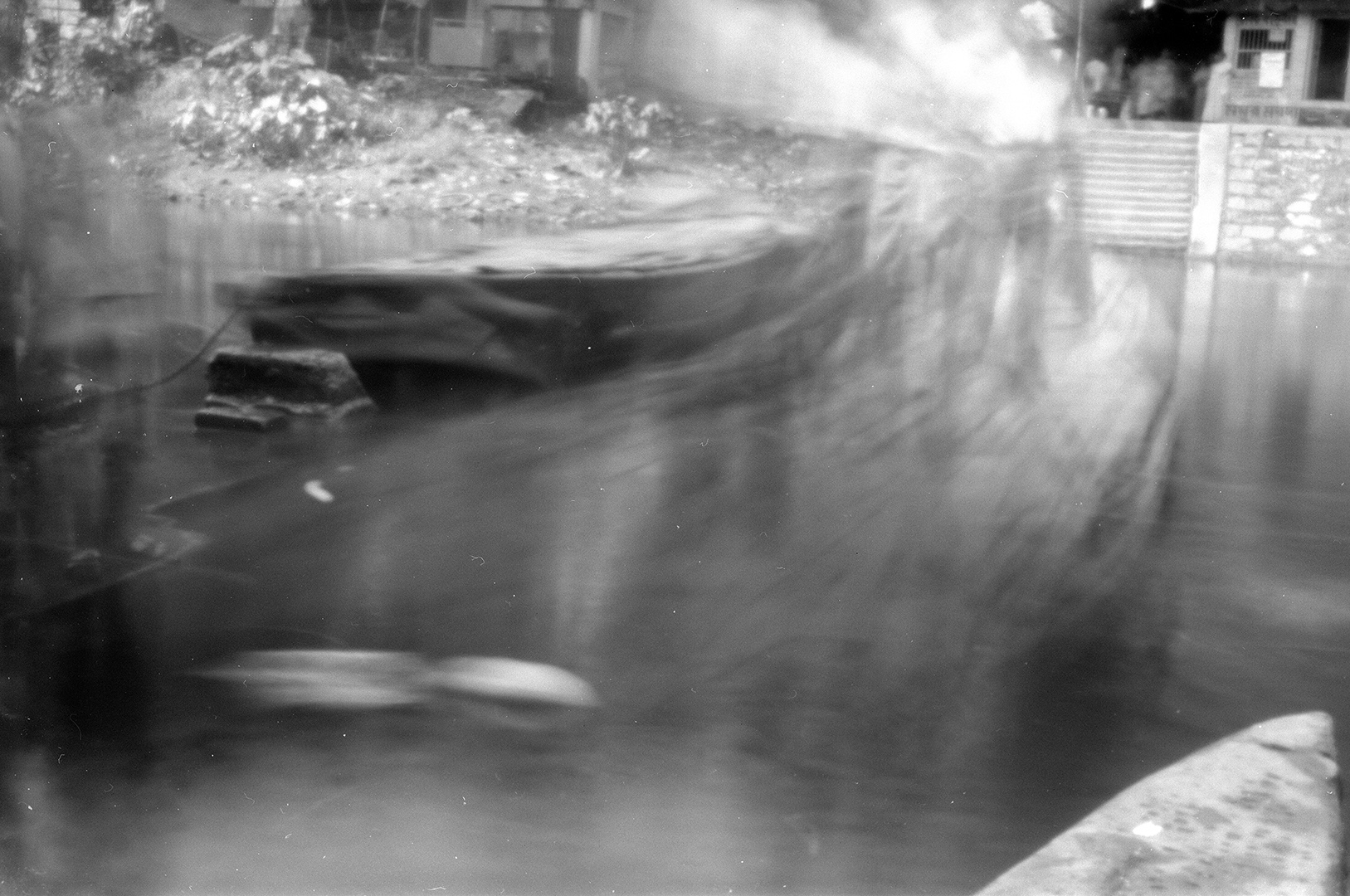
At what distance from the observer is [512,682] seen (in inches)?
23.7

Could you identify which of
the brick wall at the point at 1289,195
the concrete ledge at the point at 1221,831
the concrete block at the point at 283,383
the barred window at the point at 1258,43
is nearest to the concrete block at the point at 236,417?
the concrete block at the point at 283,383

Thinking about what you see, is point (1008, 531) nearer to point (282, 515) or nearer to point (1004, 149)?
point (1004, 149)

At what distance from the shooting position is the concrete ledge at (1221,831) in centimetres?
49

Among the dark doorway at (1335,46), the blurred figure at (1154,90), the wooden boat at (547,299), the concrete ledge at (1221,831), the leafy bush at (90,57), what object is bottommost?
the concrete ledge at (1221,831)

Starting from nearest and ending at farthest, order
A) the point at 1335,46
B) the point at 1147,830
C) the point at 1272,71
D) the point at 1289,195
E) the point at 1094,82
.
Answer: the point at 1147,830
the point at 1094,82
the point at 1335,46
the point at 1272,71
the point at 1289,195

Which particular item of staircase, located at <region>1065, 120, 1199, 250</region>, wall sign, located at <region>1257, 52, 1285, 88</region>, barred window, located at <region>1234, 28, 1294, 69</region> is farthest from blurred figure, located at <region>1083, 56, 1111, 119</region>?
wall sign, located at <region>1257, 52, 1285, 88</region>

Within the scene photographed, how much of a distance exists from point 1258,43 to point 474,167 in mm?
1467

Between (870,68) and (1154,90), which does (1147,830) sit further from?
(1154,90)

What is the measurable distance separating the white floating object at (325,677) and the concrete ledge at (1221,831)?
23 cm

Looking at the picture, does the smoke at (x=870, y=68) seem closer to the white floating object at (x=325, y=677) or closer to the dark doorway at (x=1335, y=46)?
the white floating object at (x=325, y=677)

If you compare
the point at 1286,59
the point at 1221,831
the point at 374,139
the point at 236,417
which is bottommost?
the point at 1221,831

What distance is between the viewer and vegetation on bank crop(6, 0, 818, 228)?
0.55 meters

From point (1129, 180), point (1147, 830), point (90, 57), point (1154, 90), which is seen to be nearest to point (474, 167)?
point (90, 57)

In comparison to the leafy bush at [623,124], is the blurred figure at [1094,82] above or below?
above
